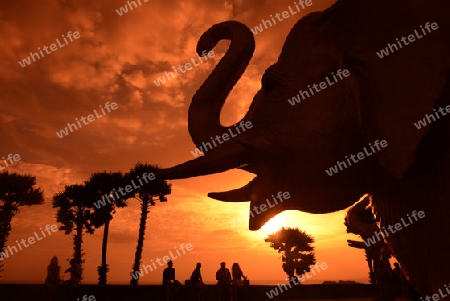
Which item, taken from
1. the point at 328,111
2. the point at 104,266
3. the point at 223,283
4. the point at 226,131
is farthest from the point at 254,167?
the point at 104,266

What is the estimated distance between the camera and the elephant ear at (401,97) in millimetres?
1676

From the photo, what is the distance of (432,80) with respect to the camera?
1722 mm

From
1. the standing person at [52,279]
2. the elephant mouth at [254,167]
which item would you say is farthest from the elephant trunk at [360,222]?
the standing person at [52,279]

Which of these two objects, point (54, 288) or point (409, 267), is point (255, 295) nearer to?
point (54, 288)

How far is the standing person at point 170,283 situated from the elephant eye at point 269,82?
1188cm

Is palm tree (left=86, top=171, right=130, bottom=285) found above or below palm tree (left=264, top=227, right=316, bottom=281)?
above

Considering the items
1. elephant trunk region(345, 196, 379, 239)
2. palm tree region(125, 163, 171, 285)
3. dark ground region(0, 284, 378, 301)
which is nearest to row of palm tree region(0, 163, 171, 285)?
palm tree region(125, 163, 171, 285)

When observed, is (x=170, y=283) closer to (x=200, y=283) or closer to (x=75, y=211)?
(x=200, y=283)

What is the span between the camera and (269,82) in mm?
2422

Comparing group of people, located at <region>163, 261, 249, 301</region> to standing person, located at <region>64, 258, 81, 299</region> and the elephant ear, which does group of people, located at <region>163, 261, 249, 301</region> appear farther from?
the elephant ear

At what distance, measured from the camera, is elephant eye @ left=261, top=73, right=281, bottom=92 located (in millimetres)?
2376

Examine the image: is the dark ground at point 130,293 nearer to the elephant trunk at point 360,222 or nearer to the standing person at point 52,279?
the standing person at point 52,279

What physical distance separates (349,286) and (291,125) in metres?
21.4

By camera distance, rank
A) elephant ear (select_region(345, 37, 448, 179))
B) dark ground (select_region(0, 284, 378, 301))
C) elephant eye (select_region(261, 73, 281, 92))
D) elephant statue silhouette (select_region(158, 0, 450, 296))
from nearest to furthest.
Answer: elephant ear (select_region(345, 37, 448, 179))
elephant statue silhouette (select_region(158, 0, 450, 296))
elephant eye (select_region(261, 73, 281, 92))
dark ground (select_region(0, 284, 378, 301))
